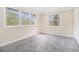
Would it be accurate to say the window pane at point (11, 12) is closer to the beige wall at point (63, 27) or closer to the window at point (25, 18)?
the window at point (25, 18)

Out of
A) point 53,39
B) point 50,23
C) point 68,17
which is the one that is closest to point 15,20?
point 50,23

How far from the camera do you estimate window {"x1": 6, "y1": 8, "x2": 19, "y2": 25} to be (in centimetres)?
295

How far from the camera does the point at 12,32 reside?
313 centimetres

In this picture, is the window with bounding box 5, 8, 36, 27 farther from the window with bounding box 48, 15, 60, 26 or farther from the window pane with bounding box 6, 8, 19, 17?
the window with bounding box 48, 15, 60, 26

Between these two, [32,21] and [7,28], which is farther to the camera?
[32,21]

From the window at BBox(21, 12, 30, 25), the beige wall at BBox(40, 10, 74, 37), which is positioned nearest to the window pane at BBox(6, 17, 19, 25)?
the window at BBox(21, 12, 30, 25)

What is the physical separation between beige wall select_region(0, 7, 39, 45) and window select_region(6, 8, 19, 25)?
218 millimetres

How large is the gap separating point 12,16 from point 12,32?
0.56 metres

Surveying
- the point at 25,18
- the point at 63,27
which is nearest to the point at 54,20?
the point at 63,27

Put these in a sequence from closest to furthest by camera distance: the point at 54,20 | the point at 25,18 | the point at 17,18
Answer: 1. the point at 54,20
2. the point at 17,18
3. the point at 25,18

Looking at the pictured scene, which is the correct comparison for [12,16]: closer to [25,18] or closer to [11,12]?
[11,12]
